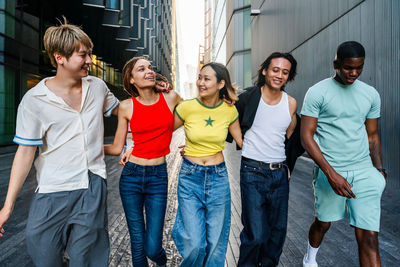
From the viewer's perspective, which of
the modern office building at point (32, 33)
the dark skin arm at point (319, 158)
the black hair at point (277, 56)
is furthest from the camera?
the modern office building at point (32, 33)

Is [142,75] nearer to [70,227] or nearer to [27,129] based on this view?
[27,129]

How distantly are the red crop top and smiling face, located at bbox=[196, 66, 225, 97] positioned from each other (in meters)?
0.37

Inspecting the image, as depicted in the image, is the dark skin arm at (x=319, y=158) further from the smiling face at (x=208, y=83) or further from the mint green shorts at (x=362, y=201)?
the smiling face at (x=208, y=83)

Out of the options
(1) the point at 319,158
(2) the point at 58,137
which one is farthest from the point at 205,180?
(2) the point at 58,137

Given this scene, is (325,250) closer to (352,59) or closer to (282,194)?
(282,194)

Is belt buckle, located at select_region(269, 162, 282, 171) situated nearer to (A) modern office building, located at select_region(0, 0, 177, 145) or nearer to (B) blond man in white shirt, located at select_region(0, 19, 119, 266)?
(B) blond man in white shirt, located at select_region(0, 19, 119, 266)

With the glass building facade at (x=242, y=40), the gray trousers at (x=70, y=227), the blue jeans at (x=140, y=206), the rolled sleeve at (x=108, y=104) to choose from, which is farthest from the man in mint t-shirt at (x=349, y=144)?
the glass building facade at (x=242, y=40)

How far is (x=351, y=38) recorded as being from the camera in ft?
30.5


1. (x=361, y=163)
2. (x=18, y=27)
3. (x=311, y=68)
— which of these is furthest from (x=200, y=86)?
(x=18, y=27)

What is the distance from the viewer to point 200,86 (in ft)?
8.94

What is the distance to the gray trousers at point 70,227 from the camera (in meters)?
1.88

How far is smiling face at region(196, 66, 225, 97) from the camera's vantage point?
2.71 m

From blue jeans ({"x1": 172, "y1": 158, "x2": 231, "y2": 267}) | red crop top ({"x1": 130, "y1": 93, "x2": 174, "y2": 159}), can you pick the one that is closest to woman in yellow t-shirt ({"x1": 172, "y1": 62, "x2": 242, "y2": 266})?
blue jeans ({"x1": 172, "y1": 158, "x2": 231, "y2": 267})

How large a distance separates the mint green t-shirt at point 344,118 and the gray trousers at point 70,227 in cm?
193
